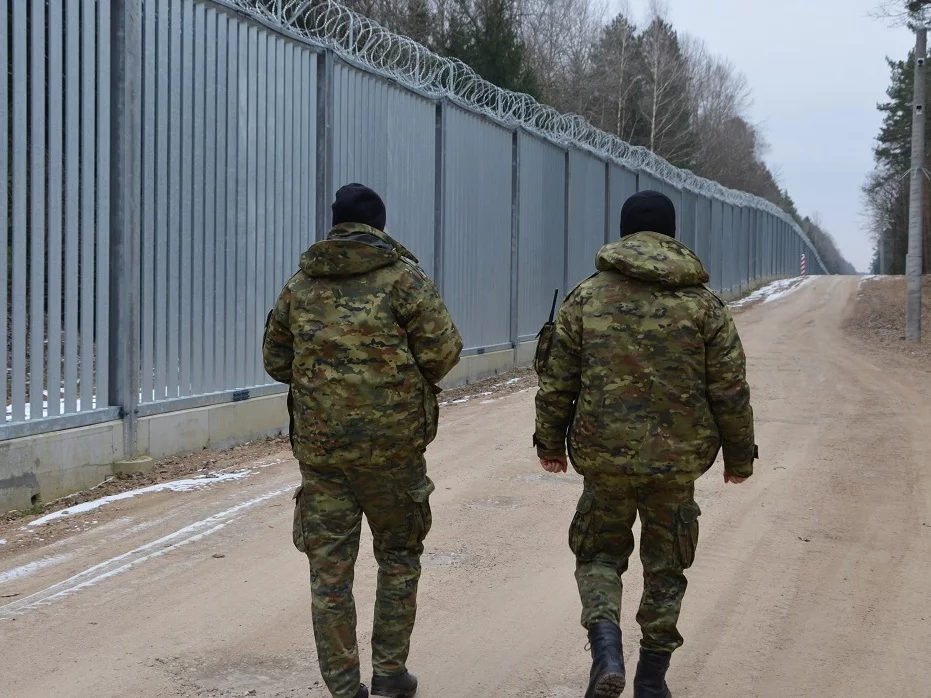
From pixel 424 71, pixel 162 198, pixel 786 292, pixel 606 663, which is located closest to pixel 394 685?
pixel 606 663

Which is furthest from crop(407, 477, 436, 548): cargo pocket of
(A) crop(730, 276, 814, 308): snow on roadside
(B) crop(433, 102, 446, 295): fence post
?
(A) crop(730, 276, 814, 308): snow on roadside

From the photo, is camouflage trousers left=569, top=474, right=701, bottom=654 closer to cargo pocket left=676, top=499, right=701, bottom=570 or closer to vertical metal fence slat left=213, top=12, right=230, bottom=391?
cargo pocket left=676, top=499, right=701, bottom=570

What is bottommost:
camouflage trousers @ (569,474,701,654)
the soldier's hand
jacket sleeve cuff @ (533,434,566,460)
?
camouflage trousers @ (569,474,701,654)

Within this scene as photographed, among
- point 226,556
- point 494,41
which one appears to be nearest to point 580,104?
point 494,41

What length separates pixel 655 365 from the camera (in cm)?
350

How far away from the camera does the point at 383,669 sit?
370cm

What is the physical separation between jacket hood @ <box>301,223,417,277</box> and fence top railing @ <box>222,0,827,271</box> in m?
5.80

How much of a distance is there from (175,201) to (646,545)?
568cm

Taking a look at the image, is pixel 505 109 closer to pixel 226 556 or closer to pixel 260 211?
pixel 260 211

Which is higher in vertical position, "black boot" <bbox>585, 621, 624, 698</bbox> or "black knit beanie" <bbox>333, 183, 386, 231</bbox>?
"black knit beanie" <bbox>333, 183, 386, 231</bbox>

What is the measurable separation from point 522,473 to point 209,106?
3912 millimetres

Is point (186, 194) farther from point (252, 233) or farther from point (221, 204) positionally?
point (252, 233)

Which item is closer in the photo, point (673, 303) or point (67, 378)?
point (673, 303)

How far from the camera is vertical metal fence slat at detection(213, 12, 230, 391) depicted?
8812mm
